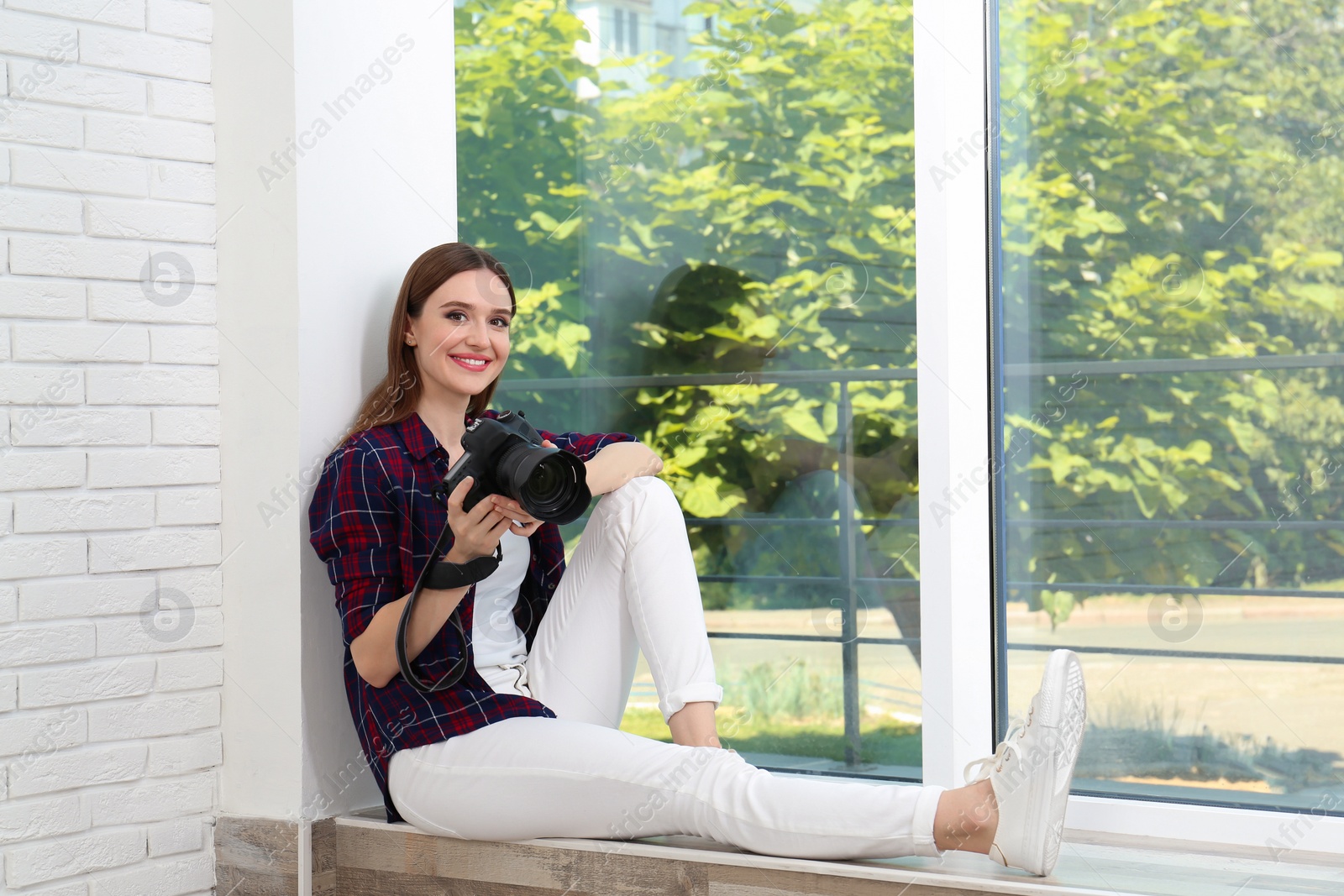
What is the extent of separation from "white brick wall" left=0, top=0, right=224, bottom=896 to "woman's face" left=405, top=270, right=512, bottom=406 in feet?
1.12

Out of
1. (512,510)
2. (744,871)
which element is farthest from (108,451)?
(744,871)

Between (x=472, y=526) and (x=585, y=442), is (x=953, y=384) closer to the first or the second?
(x=585, y=442)

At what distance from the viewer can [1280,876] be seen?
1.43m

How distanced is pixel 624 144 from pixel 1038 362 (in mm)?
904

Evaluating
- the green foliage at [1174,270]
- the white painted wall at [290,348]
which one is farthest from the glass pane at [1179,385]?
the white painted wall at [290,348]

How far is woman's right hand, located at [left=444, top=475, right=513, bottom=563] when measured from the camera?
1433mm

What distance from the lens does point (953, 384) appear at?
73.6 inches

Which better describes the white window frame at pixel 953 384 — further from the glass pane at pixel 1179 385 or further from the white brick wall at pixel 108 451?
the white brick wall at pixel 108 451

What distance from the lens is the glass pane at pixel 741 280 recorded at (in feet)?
6.74

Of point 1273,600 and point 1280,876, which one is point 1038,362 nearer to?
point 1273,600

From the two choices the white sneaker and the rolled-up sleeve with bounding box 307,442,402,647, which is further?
→ the rolled-up sleeve with bounding box 307,442,402,647

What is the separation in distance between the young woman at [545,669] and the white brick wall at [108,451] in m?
0.27

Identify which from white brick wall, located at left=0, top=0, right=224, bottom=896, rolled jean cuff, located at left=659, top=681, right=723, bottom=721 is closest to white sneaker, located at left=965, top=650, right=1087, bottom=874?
rolled jean cuff, located at left=659, top=681, right=723, bottom=721

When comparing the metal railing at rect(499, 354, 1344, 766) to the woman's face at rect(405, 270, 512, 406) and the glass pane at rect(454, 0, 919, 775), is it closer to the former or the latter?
the glass pane at rect(454, 0, 919, 775)
